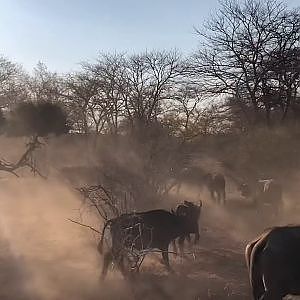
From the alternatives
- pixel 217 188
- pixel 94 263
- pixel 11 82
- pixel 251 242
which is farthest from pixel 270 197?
pixel 11 82

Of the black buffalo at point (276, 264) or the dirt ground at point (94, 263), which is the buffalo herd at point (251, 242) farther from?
the dirt ground at point (94, 263)

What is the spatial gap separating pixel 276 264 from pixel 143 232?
183 inches

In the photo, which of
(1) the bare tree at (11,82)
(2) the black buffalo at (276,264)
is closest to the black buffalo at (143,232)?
(2) the black buffalo at (276,264)

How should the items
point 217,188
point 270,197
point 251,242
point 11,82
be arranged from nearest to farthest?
point 251,242 < point 270,197 < point 217,188 < point 11,82

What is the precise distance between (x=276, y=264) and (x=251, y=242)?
802 mm

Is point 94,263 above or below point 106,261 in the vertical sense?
Result: below

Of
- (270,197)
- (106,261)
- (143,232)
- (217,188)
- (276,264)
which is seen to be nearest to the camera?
(276,264)

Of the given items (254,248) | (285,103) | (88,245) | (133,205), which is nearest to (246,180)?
(285,103)

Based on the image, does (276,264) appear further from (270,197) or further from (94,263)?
(270,197)

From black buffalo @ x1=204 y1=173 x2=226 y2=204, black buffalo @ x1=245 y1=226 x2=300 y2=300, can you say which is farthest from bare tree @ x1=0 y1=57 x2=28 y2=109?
black buffalo @ x1=245 y1=226 x2=300 y2=300

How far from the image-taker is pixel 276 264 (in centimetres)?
684

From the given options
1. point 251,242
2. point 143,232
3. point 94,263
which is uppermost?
point 251,242

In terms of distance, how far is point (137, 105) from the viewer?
35219 mm

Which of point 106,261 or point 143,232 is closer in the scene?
point 106,261
